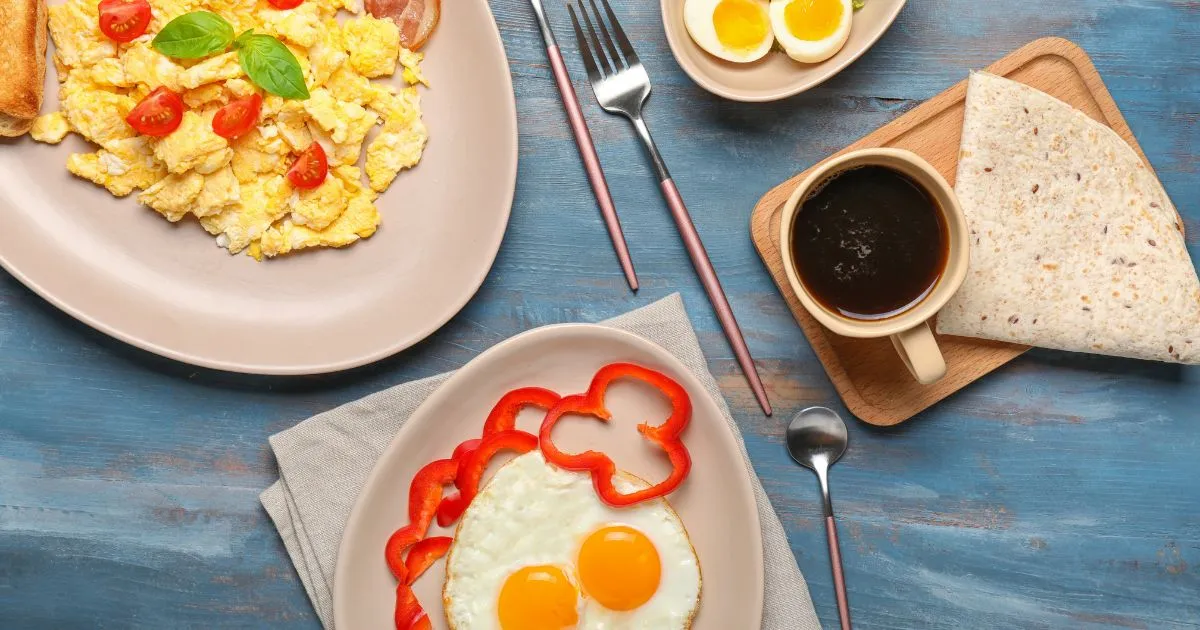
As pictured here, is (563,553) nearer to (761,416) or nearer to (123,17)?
(761,416)

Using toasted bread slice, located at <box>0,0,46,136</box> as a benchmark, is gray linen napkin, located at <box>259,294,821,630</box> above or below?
below

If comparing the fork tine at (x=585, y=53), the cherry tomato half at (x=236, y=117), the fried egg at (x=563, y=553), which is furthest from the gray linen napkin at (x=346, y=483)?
the cherry tomato half at (x=236, y=117)

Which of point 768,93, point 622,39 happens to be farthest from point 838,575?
point 622,39

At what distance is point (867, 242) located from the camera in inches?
99.9

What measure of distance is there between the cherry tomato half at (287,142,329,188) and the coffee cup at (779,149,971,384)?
1540 millimetres

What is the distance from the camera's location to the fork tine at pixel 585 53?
2850 mm

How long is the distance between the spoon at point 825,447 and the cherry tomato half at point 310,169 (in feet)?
6.05

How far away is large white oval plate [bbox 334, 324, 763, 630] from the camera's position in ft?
8.52

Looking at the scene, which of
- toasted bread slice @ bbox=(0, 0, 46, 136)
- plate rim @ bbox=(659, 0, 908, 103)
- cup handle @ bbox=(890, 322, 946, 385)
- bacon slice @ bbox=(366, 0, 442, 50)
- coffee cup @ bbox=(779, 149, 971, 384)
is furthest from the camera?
bacon slice @ bbox=(366, 0, 442, 50)

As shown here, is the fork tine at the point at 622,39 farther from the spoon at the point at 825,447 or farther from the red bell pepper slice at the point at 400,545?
the red bell pepper slice at the point at 400,545

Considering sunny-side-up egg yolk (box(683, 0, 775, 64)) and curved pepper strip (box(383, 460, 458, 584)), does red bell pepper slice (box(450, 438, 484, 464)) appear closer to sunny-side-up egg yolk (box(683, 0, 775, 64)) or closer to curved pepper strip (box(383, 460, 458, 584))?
curved pepper strip (box(383, 460, 458, 584))

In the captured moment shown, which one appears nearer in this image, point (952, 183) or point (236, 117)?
point (236, 117)

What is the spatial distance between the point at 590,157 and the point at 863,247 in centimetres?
98

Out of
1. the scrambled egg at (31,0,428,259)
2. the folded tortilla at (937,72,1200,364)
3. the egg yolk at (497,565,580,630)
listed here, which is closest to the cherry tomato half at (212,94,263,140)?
the scrambled egg at (31,0,428,259)
